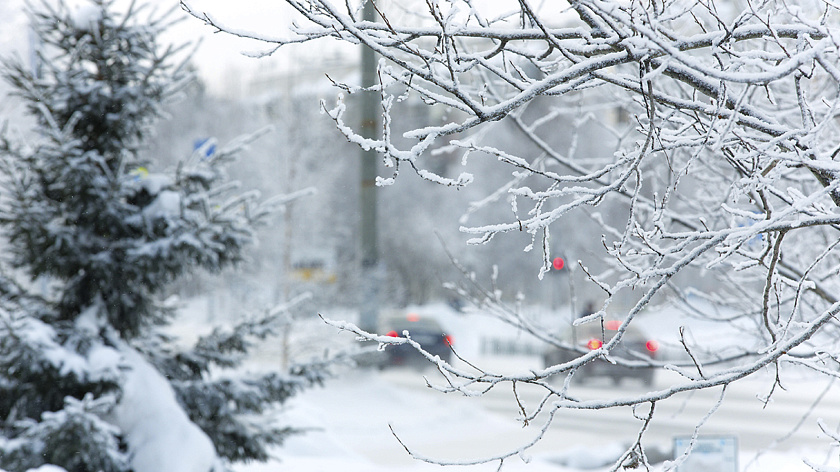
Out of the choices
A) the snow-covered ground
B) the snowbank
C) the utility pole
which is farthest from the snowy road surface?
the snowbank

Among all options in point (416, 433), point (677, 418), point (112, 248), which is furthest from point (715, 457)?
point (677, 418)

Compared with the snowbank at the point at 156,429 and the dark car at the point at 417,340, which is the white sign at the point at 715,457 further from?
the dark car at the point at 417,340

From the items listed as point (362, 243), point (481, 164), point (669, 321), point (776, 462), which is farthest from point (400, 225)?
point (776, 462)

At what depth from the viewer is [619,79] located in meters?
1.95

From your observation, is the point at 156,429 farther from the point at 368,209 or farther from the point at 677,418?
the point at 677,418

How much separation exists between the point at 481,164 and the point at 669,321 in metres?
8.42

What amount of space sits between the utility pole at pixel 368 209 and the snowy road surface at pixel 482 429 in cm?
172

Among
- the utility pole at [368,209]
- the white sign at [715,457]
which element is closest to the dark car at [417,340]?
the utility pole at [368,209]

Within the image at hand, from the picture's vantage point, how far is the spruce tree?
483 cm

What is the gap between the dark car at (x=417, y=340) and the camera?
658 inches

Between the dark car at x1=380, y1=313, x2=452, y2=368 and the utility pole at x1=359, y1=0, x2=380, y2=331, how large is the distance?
3.63 m

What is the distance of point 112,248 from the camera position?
5.14 metres

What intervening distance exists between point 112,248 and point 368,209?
6804 mm

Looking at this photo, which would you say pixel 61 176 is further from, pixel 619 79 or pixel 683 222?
pixel 619 79
